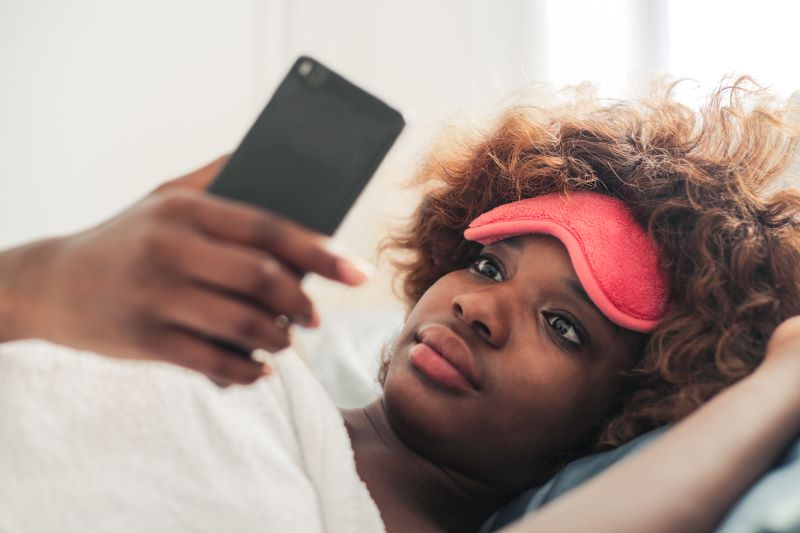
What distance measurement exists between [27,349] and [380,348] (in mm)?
637

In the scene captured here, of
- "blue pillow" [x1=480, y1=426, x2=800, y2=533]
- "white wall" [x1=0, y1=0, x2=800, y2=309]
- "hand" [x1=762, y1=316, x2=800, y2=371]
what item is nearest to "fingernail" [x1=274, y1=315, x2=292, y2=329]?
"blue pillow" [x1=480, y1=426, x2=800, y2=533]

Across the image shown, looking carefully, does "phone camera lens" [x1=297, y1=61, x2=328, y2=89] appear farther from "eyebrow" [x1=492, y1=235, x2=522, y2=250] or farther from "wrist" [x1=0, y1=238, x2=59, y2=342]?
"eyebrow" [x1=492, y1=235, x2=522, y2=250]

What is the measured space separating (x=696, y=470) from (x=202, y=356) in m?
0.32

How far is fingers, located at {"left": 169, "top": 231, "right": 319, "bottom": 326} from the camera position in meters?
0.43

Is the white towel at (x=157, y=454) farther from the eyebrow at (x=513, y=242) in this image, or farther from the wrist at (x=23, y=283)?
the eyebrow at (x=513, y=242)

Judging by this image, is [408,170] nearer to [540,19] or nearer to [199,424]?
[540,19]

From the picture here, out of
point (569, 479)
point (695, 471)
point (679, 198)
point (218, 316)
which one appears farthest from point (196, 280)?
point (679, 198)

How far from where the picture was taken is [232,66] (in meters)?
2.02

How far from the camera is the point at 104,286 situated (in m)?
0.45

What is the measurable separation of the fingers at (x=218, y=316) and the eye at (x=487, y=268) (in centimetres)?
48

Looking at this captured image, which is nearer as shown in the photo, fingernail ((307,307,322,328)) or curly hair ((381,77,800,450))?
fingernail ((307,307,322,328))

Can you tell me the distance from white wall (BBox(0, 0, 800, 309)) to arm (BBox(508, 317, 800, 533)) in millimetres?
940

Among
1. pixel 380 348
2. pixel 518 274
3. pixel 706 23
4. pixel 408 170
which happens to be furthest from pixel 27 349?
pixel 706 23

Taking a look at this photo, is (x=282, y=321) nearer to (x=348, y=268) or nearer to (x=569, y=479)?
(x=348, y=268)
